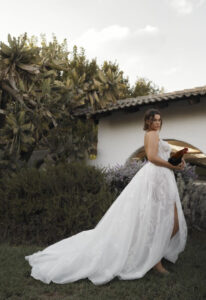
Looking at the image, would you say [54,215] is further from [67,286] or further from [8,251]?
[67,286]

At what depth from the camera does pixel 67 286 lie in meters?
3.51

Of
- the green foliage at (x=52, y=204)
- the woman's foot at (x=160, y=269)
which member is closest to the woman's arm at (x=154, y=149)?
the woman's foot at (x=160, y=269)

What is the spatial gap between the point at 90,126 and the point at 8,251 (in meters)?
7.65

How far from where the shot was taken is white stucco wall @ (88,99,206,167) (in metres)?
10.1

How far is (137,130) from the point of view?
11.6 metres

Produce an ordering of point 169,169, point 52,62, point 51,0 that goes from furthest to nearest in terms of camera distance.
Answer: point 52,62 → point 51,0 → point 169,169

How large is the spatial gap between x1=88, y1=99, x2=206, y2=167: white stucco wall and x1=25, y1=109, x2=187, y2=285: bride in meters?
5.79

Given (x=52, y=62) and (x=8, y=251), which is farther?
(x=52, y=62)

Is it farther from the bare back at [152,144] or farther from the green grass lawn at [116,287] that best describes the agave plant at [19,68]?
the green grass lawn at [116,287]

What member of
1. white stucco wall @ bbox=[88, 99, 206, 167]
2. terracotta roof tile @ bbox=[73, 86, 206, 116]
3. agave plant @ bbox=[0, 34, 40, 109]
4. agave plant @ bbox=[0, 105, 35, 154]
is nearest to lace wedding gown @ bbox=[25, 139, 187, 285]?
agave plant @ bbox=[0, 105, 35, 154]

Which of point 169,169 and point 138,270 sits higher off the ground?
point 169,169

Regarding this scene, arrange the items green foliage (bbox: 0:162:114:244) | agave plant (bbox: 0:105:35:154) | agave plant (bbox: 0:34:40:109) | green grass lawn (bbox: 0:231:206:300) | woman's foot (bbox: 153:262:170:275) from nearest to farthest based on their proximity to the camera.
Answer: green grass lawn (bbox: 0:231:206:300)
woman's foot (bbox: 153:262:170:275)
green foliage (bbox: 0:162:114:244)
agave plant (bbox: 0:105:35:154)
agave plant (bbox: 0:34:40:109)

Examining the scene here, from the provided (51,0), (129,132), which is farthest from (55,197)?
(129,132)

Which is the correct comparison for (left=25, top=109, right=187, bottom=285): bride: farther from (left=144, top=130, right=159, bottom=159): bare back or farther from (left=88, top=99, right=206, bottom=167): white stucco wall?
(left=88, top=99, right=206, bottom=167): white stucco wall
